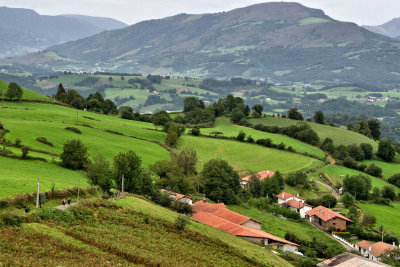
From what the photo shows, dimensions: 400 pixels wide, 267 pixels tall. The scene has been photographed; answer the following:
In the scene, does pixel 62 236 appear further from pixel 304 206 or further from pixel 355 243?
pixel 304 206

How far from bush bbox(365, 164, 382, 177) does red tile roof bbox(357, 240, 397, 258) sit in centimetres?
5066

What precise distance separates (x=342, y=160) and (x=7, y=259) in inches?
4278

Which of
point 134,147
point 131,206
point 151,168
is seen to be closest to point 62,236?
point 131,206

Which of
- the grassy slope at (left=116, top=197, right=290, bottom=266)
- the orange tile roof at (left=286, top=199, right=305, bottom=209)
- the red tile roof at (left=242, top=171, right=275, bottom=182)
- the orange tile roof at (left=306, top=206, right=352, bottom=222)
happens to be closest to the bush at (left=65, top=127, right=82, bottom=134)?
the red tile roof at (left=242, top=171, right=275, bottom=182)

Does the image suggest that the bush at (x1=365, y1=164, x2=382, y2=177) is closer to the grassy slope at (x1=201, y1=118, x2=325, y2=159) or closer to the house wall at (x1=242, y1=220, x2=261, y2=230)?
the grassy slope at (x1=201, y1=118, x2=325, y2=159)

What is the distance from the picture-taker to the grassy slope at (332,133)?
143875 millimetres

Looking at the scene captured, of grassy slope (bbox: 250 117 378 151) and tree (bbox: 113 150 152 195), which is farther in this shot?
grassy slope (bbox: 250 117 378 151)

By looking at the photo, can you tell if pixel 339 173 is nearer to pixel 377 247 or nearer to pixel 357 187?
pixel 357 187

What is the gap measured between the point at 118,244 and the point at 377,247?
45.1m

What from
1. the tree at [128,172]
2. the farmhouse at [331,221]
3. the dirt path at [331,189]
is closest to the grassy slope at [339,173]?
the dirt path at [331,189]

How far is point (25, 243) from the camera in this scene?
90.0ft

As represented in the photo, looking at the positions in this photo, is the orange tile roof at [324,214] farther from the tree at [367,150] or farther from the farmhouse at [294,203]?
the tree at [367,150]

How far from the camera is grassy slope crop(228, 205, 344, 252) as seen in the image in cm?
6475

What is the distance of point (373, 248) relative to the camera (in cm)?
6338
